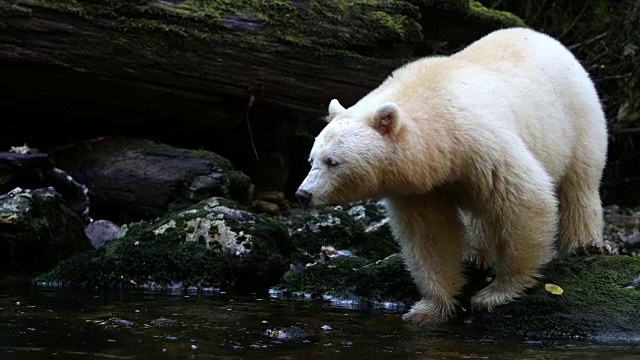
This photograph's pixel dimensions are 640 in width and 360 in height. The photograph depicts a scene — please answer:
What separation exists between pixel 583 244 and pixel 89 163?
5141mm

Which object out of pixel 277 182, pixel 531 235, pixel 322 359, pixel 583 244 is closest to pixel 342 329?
pixel 322 359

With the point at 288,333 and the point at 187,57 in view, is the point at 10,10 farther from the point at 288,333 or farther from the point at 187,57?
the point at 288,333

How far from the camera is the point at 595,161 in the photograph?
22.2 feet

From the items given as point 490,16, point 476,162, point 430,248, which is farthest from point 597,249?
point 490,16

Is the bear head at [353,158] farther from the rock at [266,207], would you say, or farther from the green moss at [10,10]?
the rock at [266,207]

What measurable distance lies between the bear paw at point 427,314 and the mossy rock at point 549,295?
0.09 metres

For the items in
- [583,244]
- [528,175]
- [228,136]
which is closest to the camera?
[528,175]

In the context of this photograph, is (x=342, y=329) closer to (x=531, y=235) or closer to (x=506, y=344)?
(x=506, y=344)

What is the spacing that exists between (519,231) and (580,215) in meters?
1.13

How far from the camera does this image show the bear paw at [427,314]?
238 inches

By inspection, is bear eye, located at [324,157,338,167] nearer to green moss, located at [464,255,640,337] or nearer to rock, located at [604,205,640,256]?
green moss, located at [464,255,640,337]

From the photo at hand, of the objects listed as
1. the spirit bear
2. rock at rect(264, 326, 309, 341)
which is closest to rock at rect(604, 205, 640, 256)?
the spirit bear

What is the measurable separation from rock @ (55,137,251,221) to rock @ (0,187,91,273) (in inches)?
46.4

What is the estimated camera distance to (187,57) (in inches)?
356
